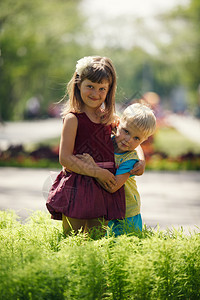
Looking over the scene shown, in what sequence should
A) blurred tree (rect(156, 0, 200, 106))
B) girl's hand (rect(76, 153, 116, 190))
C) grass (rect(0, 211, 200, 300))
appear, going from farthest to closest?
blurred tree (rect(156, 0, 200, 106)) → girl's hand (rect(76, 153, 116, 190)) → grass (rect(0, 211, 200, 300))

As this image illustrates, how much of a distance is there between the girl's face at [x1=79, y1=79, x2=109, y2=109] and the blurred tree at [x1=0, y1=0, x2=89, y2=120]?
8.02m

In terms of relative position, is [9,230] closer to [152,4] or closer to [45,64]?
[45,64]

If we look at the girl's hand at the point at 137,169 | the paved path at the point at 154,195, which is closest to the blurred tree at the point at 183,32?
the paved path at the point at 154,195

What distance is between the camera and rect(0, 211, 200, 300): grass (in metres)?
2.25

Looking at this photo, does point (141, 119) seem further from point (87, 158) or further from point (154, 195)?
point (154, 195)

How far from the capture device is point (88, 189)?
2844 mm

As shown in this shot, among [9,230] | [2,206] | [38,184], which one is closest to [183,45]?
[38,184]

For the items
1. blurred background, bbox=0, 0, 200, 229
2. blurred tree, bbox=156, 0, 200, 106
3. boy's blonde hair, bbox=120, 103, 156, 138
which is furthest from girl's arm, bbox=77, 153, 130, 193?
blurred tree, bbox=156, 0, 200, 106

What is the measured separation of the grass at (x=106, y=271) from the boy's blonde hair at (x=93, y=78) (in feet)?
2.80

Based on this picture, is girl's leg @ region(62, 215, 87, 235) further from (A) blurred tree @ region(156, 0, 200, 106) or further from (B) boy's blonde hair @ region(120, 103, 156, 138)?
(A) blurred tree @ region(156, 0, 200, 106)

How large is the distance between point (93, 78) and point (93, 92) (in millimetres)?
90

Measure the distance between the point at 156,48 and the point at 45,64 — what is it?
14.0 feet

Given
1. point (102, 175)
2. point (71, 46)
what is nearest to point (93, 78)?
point (102, 175)

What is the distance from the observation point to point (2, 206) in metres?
5.68
